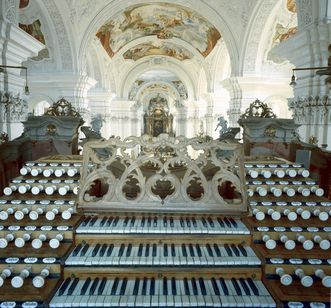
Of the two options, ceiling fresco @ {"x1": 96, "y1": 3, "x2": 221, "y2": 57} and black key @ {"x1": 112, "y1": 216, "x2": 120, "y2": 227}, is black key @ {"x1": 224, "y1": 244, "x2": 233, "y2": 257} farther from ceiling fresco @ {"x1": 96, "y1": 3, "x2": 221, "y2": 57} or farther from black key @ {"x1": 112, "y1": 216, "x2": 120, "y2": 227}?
ceiling fresco @ {"x1": 96, "y1": 3, "x2": 221, "y2": 57}

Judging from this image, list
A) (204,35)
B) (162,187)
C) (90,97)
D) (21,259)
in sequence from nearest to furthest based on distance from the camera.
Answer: (21,259) < (162,187) < (204,35) < (90,97)

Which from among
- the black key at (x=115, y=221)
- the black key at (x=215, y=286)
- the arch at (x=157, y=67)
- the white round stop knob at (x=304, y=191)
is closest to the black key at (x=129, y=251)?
the black key at (x=115, y=221)

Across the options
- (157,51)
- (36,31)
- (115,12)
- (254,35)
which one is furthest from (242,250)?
(157,51)

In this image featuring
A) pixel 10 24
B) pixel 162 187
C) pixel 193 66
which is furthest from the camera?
pixel 193 66

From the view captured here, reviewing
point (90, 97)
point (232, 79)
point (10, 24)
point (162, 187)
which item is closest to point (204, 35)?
point (232, 79)

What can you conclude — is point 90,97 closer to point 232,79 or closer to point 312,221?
point 232,79

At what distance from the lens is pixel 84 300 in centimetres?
205

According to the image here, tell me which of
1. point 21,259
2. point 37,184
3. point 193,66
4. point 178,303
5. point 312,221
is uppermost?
point 193,66

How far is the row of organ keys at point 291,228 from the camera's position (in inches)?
84.9

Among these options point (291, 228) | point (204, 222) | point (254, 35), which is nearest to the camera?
point (291, 228)

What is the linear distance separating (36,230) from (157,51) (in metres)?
18.9

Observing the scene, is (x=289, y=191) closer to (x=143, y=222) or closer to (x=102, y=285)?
(x=143, y=222)

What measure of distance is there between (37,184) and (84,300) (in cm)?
148

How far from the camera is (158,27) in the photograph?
51.6 feet
